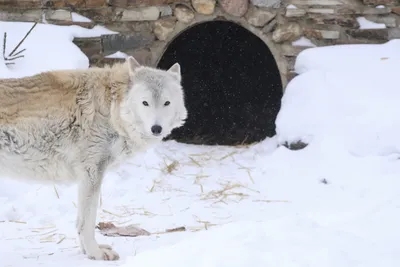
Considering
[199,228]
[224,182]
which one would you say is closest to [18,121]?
[199,228]

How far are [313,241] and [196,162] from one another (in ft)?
13.7

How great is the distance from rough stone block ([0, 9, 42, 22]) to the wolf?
3531mm

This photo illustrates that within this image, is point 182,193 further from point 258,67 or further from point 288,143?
point 258,67

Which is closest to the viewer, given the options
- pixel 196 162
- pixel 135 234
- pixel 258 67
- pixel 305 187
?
pixel 135 234

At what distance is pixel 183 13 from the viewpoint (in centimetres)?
831

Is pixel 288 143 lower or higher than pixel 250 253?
lower

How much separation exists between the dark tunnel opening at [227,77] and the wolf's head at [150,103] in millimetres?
5626

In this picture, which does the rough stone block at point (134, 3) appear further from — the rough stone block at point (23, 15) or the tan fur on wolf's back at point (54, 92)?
the tan fur on wolf's back at point (54, 92)

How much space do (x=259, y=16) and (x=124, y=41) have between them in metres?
1.79

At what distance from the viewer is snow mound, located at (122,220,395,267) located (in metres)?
3.25

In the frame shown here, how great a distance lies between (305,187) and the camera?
21.3ft

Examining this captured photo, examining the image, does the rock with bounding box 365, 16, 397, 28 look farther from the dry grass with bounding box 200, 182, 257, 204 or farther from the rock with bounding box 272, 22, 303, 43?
the dry grass with bounding box 200, 182, 257, 204

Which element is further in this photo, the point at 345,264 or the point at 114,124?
the point at 114,124

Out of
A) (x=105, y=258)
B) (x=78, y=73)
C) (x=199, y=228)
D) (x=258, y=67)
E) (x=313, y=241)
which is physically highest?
(x=78, y=73)
